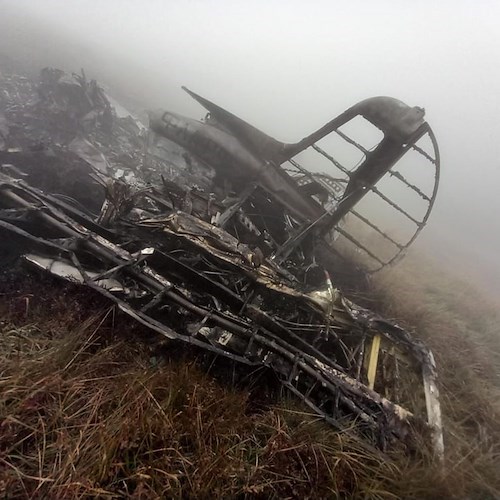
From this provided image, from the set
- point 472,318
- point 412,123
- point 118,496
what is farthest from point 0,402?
point 472,318

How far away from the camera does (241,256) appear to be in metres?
4.03

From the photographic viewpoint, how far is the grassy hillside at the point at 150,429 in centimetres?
213

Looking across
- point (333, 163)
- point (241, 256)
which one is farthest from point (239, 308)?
point (333, 163)

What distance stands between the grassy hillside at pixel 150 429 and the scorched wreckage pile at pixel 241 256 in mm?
231

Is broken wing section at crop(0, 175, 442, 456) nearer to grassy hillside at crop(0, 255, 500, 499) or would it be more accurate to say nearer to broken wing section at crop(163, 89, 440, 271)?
grassy hillside at crop(0, 255, 500, 499)

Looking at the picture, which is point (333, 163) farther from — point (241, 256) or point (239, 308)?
point (239, 308)

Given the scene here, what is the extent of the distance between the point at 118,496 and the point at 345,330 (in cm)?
307

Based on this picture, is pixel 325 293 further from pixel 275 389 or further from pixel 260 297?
pixel 275 389

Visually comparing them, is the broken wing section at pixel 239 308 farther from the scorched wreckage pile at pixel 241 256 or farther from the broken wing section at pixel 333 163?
the broken wing section at pixel 333 163

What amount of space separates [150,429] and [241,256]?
217cm

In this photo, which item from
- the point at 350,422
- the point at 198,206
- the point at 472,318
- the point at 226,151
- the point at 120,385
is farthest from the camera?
the point at 472,318

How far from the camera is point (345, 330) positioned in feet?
13.9

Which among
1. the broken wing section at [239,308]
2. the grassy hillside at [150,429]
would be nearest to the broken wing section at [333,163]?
the broken wing section at [239,308]

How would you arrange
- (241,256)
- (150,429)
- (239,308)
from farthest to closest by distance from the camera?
(241,256) → (239,308) → (150,429)
